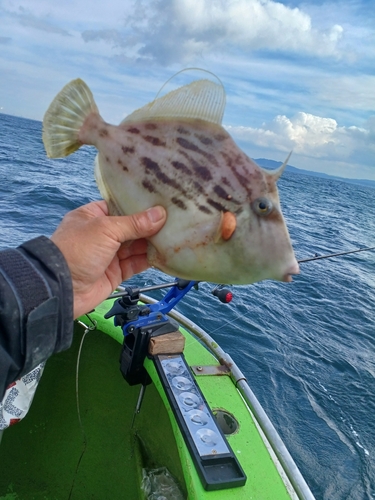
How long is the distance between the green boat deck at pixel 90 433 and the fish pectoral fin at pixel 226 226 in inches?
77.0

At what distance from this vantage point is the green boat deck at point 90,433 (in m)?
3.64

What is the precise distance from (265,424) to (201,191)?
2100mm

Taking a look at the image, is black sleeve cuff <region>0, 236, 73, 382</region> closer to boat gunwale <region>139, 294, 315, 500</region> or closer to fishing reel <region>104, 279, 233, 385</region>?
fishing reel <region>104, 279, 233, 385</region>

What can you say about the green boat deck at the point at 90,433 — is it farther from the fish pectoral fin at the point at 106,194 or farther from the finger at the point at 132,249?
the fish pectoral fin at the point at 106,194

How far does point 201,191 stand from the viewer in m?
1.77

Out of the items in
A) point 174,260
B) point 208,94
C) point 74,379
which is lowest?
point 74,379

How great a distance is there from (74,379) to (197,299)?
6.86 m

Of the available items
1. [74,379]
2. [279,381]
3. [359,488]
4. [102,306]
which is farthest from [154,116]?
[279,381]

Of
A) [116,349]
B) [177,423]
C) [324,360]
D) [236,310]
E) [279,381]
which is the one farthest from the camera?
[236,310]

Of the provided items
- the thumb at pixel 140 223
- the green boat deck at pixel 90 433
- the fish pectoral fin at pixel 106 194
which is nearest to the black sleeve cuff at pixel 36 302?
the thumb at pixel 140 223

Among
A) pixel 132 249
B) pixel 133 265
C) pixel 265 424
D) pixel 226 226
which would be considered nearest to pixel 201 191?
pixel 226 226

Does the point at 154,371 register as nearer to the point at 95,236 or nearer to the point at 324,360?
the point at 95,236

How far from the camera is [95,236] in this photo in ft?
6.03

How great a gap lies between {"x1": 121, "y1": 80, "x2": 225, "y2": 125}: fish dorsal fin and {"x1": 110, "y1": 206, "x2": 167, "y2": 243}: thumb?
1.47 ft
